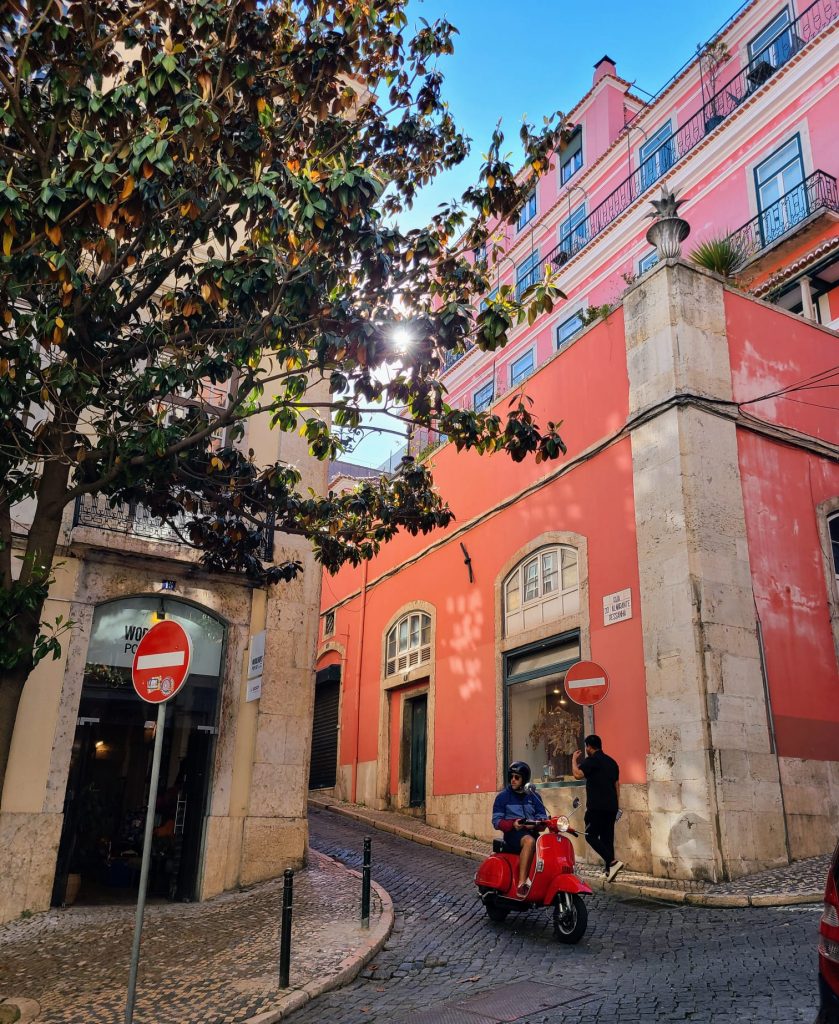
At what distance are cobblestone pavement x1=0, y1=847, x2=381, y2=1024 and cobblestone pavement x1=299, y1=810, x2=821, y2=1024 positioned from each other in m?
0.51

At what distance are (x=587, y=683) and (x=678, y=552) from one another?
1.99 m

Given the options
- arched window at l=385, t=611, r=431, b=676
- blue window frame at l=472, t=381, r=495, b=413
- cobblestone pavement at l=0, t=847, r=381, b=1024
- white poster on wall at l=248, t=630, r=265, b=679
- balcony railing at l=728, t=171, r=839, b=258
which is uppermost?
blue window frame at l=472, t=381, r=495, b=413

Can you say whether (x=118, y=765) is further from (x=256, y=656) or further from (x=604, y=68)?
(x=604, y=68)

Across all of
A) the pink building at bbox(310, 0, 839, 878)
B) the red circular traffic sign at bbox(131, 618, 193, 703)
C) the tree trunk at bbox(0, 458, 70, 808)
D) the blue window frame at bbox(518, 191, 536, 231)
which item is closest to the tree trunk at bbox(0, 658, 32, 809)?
the tree trunk at bbox(0, 458, 70, 808)

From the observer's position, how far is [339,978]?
6512 mm

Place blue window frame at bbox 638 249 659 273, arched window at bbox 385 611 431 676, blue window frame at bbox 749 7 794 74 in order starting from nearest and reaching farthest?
arched window at bbox 385 611 431 676, blue window frame at bbox 749 7 794 74, blue window frame at bbox 638 249 659 273

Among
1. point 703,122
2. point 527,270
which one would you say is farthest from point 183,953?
point 527,270

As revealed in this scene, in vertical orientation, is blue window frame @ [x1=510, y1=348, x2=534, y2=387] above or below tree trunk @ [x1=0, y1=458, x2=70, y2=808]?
above

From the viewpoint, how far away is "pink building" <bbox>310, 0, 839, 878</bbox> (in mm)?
10414

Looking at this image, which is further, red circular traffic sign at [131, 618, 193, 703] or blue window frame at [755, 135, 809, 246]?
blue window frame at [755, 135, 809, 246]

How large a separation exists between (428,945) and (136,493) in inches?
201

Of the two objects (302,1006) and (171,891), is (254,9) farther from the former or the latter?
(171,891)

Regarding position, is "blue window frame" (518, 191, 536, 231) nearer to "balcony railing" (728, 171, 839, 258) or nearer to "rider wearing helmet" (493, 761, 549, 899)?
"balcony railing" (728, 171, 839, 258)

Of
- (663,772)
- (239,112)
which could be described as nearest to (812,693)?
(663,772)
